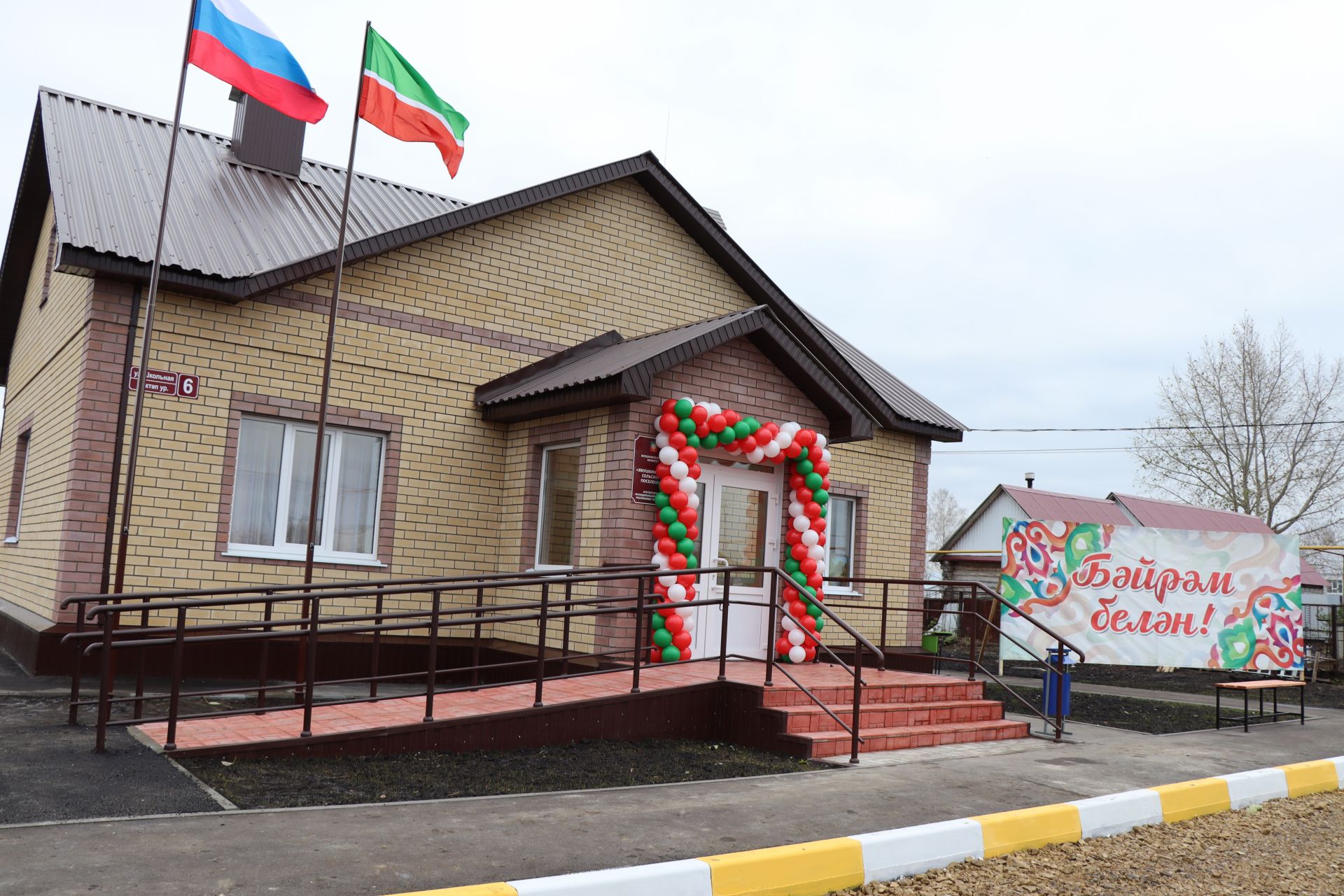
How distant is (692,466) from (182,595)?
14.1 feet

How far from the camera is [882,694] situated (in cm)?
902

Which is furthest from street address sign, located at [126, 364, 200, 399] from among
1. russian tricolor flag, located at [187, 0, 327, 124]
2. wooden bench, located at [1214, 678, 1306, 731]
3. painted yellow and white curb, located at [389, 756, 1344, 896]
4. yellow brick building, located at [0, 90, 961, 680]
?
wooden bench, located at [1214, 678, 1306, 731]

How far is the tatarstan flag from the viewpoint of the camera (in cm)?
895

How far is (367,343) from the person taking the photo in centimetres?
1054

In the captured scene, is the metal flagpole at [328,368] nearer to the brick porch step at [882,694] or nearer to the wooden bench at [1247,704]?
the brick porch step at [882,694]

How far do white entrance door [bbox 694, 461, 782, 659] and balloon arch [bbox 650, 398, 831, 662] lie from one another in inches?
6.5

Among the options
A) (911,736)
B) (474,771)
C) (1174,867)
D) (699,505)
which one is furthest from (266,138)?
(1174,867)

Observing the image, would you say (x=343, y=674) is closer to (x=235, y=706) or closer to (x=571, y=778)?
(x=235, y=706)

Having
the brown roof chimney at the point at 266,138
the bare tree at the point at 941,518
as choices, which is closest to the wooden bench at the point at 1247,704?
the brown roof chimney at the point at 266,138

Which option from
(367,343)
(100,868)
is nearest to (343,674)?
(367,343)

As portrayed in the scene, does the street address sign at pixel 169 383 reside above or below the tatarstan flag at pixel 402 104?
below

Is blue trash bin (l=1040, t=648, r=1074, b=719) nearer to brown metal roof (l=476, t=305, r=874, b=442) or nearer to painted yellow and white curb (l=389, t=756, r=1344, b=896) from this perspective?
painted yellow and white curb (l=389, t=756, r=1344, b=896)

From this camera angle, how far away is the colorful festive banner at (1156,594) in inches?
497

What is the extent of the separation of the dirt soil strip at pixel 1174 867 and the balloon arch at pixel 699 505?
3097mm
